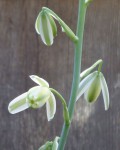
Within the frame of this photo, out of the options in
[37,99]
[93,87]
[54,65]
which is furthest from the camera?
[54,65]

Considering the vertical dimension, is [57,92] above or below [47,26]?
below

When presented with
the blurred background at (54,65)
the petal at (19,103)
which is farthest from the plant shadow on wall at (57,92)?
the blurred background at (54,65)

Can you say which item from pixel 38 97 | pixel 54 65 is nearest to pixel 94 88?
pixel 38 97

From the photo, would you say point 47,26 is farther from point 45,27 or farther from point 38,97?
point 38,97

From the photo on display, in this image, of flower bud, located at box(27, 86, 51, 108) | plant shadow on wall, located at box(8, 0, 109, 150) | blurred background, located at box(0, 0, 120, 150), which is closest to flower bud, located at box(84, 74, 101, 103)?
plant shadow on wall, located at box(8, 0, 109, 150)

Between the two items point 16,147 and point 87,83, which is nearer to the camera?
point 87,83

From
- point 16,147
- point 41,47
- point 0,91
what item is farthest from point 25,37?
point 16,147

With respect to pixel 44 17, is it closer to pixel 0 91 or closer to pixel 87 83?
pixel 87 83

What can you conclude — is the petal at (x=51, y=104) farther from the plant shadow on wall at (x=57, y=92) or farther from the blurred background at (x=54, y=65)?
the blurred background at (x=54, y=65)
